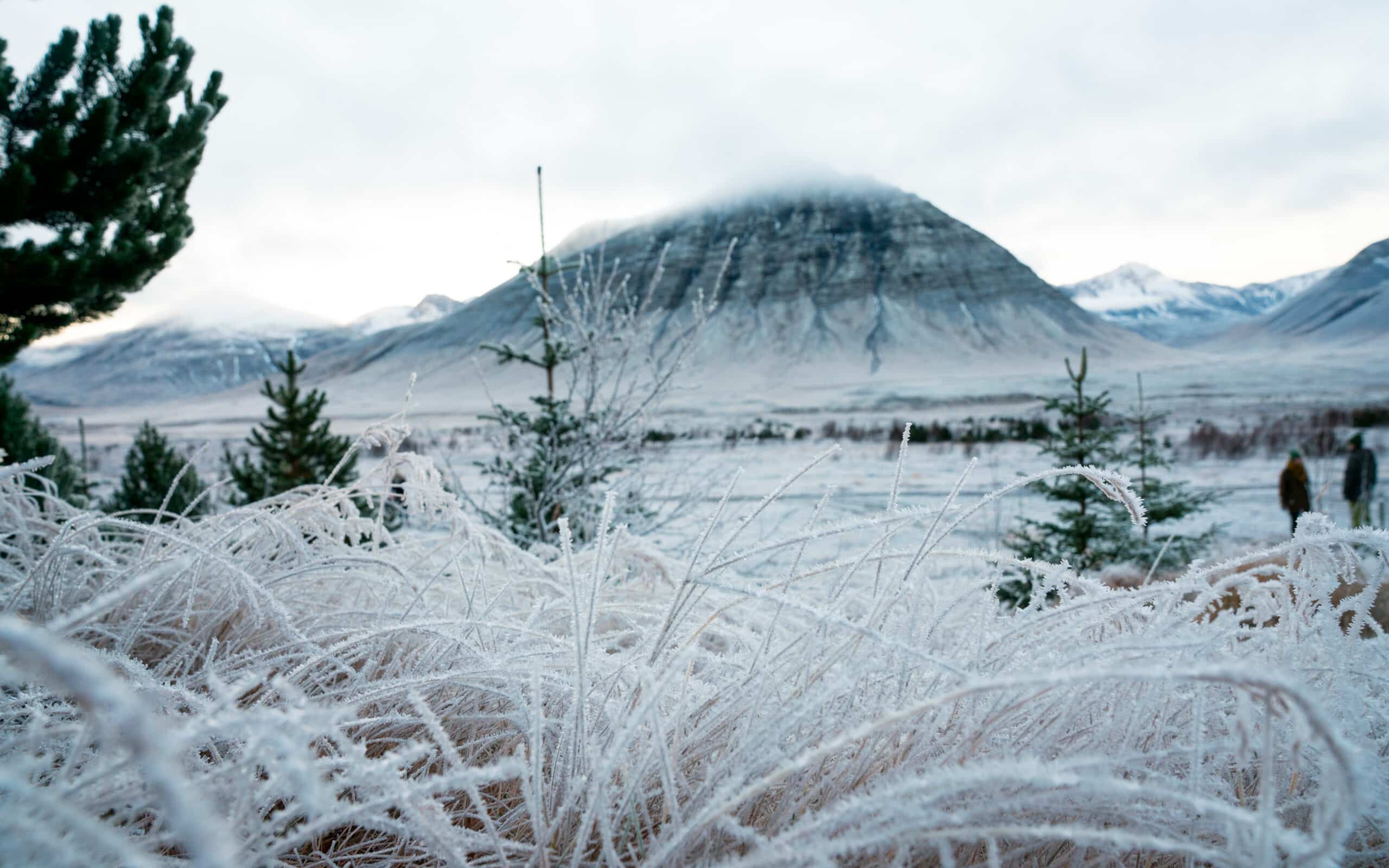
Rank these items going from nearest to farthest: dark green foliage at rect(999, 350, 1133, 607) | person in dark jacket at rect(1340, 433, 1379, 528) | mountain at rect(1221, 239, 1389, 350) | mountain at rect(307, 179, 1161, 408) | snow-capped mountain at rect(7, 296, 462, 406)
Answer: dark green foliage at rect(999, 350, 1133, 607), person in dark jacket at rect(1340, 433, 1379, 528), mountain at rect(307, 179, 1161, 408), mountain at rect(1221, 239, 1389, 350), snow-capped mountain at rect(7, 296, 462, 406)

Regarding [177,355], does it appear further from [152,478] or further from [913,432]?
[152,478]

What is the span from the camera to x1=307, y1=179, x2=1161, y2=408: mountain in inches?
3376

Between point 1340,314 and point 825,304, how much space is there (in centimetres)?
7808

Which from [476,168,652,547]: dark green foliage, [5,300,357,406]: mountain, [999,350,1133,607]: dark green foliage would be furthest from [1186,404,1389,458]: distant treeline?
[5,300,357,406]: mountain

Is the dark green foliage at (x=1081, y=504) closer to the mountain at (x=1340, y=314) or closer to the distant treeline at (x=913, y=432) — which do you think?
the distant treeline at (x=913, y=432)

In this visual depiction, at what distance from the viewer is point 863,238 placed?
108 metres

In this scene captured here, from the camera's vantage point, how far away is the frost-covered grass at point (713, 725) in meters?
0.55

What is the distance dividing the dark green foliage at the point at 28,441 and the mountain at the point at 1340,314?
107m

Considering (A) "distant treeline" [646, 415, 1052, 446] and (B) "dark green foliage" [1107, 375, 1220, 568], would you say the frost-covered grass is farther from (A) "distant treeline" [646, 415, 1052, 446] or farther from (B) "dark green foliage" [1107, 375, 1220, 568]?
(A) "distant treeline" [646, 415, 1052, 446]

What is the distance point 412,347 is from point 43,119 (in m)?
106

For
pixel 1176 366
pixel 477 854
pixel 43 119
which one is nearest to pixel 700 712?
pixel 477 854

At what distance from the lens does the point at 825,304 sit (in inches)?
3816

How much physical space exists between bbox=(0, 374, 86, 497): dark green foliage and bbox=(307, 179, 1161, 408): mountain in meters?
68.5

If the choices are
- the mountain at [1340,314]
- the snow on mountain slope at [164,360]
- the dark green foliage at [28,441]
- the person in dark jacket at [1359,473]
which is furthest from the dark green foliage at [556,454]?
the snow on mountain slope at [164,360]
